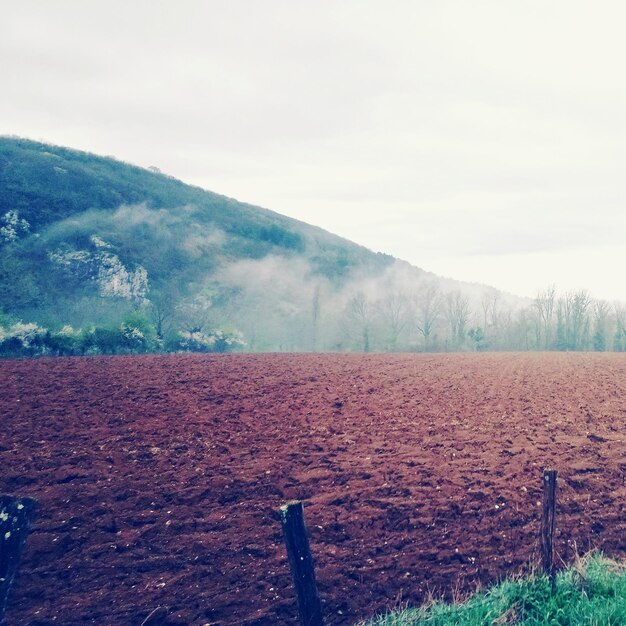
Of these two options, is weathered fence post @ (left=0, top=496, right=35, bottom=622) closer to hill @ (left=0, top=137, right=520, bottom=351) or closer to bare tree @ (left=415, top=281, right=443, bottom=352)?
hill @ (left=0, top=137, right=520, bottom=351)

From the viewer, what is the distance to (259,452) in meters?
13.2

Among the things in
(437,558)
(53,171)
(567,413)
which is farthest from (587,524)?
(53,171)

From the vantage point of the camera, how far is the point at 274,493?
10.6 m

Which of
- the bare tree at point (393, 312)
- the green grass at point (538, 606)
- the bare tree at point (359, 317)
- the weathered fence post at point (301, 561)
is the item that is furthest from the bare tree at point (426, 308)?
the weathered fence post at point (301, 561)

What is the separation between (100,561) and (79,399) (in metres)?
12.4

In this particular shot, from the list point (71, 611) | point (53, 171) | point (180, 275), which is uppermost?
point (53, 171)

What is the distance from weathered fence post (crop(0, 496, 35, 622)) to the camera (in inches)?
181

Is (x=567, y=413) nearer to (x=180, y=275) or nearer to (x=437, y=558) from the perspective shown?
(x=437, y=558)

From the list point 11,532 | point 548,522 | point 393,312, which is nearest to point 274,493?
point 548,522

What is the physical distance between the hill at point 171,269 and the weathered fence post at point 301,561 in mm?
40540

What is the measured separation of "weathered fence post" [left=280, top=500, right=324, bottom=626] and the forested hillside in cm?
3923

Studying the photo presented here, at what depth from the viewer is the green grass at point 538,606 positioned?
5.85 metres

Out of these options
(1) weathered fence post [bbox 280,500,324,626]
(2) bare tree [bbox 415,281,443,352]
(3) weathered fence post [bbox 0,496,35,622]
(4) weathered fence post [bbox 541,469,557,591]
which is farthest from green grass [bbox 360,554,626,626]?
(2) bare tree [bbox 415,281,443,352]

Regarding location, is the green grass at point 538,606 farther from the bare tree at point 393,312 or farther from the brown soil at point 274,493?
the bare tree at point 393,312
